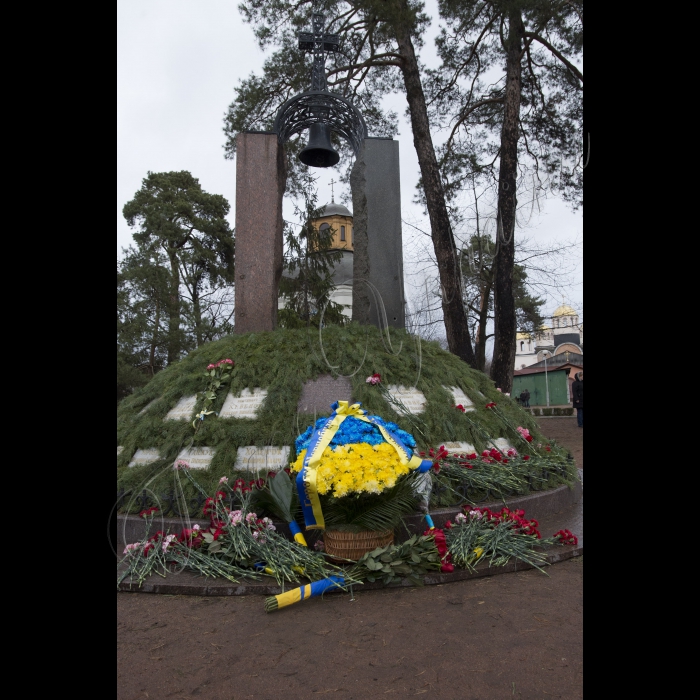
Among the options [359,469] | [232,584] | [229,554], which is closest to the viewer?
[232,584]

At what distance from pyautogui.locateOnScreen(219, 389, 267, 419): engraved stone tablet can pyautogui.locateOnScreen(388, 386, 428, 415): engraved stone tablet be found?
1264 millimetres

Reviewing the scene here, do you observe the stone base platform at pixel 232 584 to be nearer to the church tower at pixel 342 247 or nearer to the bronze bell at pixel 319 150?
the bronze bell at pixel 319 150

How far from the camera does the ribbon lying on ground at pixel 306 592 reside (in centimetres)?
308

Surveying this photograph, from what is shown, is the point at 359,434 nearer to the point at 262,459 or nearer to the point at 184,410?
the point at 262,459

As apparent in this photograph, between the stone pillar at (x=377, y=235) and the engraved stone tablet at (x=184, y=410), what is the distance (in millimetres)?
2658

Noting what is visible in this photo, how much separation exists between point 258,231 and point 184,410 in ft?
9.33

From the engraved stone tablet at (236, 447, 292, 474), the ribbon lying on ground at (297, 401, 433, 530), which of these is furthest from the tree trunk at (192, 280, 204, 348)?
the ribbon lying on ground at (297, 401, 433, 530)

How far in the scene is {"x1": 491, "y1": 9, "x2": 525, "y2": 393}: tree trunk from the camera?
11578 millimetres

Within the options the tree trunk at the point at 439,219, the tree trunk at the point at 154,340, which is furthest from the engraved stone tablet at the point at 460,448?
the tree trunk at the point at 154,340

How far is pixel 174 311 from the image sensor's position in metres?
24.3

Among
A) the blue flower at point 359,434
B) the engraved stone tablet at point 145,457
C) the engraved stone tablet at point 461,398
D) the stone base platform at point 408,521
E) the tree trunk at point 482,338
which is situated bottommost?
the stone base platform at point 408,521

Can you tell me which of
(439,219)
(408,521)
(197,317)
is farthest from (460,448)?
(197,317)
